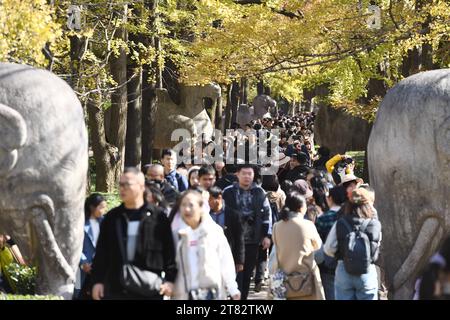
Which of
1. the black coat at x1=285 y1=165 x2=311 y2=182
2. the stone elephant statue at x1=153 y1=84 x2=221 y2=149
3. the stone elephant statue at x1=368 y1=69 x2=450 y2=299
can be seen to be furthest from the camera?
the stone elephant statue at x1=153 y1=84 x2=221 y2=149

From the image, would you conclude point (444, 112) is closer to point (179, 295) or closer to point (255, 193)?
point (255, 193)

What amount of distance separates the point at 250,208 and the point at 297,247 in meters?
2.66

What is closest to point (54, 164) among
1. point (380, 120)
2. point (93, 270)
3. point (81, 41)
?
point (93, 270)

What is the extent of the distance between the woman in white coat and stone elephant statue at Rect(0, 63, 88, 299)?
2.03m

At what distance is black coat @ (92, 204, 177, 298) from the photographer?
8086 mm

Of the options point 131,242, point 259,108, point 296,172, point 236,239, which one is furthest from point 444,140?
point 259,108

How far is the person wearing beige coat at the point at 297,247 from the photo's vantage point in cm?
1009

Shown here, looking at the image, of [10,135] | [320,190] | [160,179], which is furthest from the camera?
[320,190]

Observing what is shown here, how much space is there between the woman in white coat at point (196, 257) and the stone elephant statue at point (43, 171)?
2.03m

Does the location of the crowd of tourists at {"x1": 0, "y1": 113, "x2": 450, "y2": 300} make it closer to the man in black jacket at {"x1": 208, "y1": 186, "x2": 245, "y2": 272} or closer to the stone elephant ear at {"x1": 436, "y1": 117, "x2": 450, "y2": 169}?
the man in black jacket at {"x1": 208, "y1": 186, "x2": 245, "y2": 272}

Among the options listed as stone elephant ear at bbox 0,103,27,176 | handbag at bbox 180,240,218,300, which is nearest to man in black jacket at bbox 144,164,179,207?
stone elephant ear at bbox 0,103,27,176

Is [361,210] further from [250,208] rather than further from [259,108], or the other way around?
[259,108]

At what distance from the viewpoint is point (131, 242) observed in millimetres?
8094

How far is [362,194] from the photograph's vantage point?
992 cm
